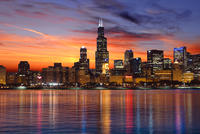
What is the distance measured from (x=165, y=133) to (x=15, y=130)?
13.2 m

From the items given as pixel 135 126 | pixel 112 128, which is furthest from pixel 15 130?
pixel 135 126

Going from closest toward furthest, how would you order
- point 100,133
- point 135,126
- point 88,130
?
point 100,133, point 88,130, point 135,126

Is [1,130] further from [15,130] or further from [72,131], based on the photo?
[72,131]

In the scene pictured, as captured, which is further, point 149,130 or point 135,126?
point 135,126

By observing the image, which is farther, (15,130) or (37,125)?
(37,125)

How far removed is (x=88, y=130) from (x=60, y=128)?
2.93m

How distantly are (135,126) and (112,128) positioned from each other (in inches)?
110

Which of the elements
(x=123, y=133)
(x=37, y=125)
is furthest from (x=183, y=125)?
(x=37, y=125)

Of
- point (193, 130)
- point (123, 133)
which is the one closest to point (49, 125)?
point (123, 133)

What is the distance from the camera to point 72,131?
28.5m

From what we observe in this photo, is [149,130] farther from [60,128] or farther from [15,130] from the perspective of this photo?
[15,130]

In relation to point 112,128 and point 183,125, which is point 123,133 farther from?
point 183,125

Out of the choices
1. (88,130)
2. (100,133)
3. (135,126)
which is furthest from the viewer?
(135,126)

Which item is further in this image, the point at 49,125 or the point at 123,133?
the point at 49,125
